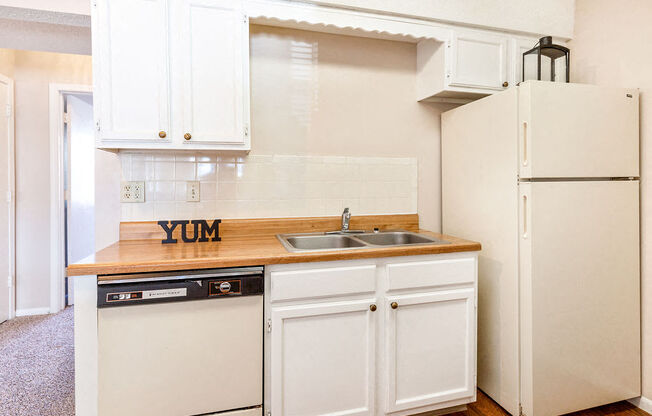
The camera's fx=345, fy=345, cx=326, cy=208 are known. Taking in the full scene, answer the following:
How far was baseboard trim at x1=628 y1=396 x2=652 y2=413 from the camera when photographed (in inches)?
73.9

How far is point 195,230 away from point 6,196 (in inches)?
89.1

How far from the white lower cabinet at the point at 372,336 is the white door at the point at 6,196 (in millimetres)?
2875

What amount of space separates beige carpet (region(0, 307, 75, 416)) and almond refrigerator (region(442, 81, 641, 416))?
7.83 ft

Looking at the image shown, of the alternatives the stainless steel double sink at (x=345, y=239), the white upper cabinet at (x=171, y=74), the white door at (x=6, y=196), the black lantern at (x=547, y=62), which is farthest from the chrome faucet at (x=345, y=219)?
the white door at (x=6, y=196)

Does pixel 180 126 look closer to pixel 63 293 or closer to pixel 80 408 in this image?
pixel 80 408

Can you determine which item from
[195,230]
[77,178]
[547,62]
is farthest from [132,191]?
[547,62]

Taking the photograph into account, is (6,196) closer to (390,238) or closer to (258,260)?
(258,260)

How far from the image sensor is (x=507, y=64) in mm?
2172

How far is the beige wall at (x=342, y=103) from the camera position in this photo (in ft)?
6.99

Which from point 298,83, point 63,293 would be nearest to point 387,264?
point 298,83

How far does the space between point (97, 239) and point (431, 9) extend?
92.2 inches

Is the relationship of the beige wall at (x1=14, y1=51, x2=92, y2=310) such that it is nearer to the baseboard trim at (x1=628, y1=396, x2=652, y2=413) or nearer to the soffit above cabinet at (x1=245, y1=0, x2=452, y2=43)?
the soffit above cabinet at (x1=245, y1=0, x2=452, y2=43)

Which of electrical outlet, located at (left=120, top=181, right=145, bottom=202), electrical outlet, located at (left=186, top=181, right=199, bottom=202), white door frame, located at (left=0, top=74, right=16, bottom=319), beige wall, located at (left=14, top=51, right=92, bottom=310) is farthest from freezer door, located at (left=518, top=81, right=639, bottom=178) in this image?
white door frame, located at (left=0, top=74, right=16, bottom=319)

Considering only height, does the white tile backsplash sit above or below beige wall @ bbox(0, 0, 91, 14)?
below
